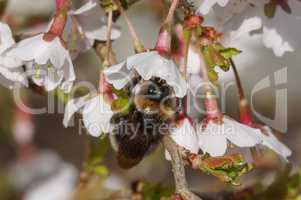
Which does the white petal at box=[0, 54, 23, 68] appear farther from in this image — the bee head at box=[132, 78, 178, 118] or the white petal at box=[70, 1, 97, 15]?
the bee head at box=[132, 78, 178, 118]

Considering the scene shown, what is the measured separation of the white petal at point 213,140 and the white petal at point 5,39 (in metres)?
0.49

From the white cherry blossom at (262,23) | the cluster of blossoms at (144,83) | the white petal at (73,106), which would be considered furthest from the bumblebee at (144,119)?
the white cherry blossom at (262,23)

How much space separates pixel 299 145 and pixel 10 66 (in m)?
1.59

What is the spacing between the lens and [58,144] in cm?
336

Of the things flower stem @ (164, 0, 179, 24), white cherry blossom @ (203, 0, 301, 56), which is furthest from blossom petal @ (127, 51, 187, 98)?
white cherry blossom @ (203, 0, 301, 56)

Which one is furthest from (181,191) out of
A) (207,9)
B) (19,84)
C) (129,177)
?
(129,177)

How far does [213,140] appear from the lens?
1756 mm

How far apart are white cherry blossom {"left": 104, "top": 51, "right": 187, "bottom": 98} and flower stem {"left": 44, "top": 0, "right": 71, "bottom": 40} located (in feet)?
0.59

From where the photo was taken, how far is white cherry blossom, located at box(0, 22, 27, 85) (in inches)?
72.3

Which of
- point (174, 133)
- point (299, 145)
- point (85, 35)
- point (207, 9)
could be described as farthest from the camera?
point (299, 145)

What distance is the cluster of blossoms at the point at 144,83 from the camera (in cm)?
171

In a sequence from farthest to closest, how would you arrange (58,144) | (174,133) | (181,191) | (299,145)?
1. (58,144)
2. (299,145)
3. (174,133)
4. (181,191)

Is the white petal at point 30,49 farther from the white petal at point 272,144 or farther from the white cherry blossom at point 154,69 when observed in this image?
the white petal at point 272,144

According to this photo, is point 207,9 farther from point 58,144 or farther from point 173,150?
point 58,144
